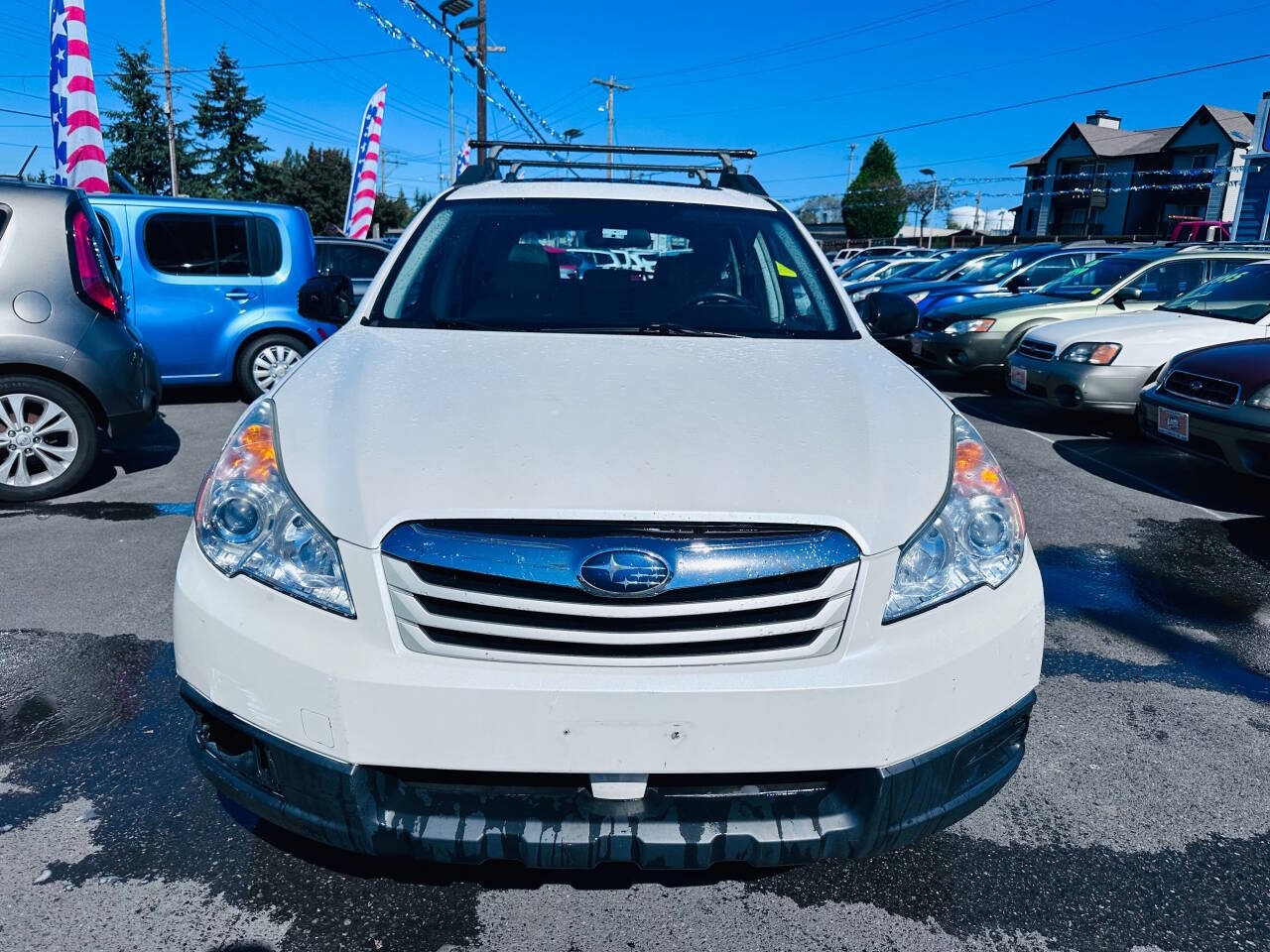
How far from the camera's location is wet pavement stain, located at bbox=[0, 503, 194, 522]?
16.7ft

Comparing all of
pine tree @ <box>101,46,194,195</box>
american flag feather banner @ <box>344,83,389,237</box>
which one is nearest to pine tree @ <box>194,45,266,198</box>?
pine tree @ <box>101,46,194,195</box>

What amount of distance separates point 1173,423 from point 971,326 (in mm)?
3749

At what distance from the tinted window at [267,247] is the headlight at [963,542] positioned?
7.19m

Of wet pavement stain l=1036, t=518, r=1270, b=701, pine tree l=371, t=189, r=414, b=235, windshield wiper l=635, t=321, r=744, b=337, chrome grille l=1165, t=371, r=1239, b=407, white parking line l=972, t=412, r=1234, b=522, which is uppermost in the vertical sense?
pine tree l=371, t=189, r=414, b=235

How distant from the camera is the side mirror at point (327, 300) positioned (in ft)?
11.8

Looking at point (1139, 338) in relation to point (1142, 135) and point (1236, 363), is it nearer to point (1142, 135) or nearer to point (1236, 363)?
point (1236, 363)

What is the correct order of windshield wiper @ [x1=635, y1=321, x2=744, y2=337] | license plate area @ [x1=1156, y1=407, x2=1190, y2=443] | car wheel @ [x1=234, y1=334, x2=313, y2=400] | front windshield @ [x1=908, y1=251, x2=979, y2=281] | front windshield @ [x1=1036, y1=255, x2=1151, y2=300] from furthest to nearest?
front windshield @ [x1=908, y1=251, x2=979, y2=281] → front windshield @ [x1=1036, y1=255, x2=1151, y2=300] → car wheel @ [x1=234, y1=334, x2=313, y2=400] → license plate area @ [x1=1156, y1=407, x2=1190, y2=443] → windshield wiper @ [x1=635, y1=321, x2=744, y2=337]

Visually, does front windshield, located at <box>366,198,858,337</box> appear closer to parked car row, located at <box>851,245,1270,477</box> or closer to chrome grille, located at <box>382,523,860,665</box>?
parked car row, located at <box>851,245,1270,477</box>

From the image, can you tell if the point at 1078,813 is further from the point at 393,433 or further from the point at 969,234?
the point at 969,234

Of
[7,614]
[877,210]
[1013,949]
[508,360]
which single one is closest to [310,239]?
[7,614]

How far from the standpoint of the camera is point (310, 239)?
819 centimetres

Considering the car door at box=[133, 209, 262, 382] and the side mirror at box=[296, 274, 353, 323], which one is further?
the car door at box=[133, 209, 262, 382]

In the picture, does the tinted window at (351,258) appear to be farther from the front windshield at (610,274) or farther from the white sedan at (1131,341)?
the front windshield at (610,274)

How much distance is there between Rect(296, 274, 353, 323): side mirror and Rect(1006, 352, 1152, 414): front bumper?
594cm
